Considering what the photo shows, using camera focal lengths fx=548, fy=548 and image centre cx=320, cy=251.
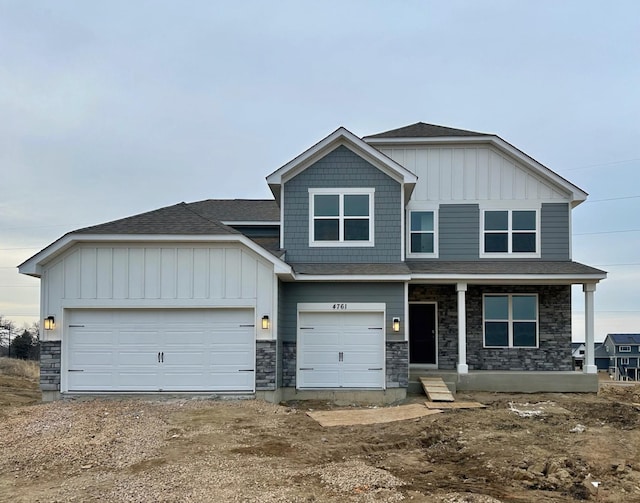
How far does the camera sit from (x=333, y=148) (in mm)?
13875

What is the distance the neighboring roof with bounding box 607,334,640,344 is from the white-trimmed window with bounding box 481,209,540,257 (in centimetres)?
6107

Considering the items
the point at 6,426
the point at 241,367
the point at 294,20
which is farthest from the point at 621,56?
the point at 6,426

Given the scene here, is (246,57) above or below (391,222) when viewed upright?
above

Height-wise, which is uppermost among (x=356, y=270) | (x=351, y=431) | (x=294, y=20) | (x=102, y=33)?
(x=294, y=20)

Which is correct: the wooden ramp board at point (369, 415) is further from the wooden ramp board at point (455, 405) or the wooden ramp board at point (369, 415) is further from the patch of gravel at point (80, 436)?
the patch of gravel at point (80, 436)

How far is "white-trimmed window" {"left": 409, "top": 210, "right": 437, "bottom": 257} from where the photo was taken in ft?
51.5

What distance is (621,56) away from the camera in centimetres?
1917

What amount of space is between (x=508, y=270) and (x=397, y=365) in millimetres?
3995

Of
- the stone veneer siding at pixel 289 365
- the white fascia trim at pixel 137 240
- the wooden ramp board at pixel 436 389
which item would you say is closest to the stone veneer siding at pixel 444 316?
the wooden ramp board at pixel 436 389

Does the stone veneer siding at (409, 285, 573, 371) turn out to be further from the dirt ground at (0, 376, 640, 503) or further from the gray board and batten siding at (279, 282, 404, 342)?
the dirt ground at (0, 376, 640, 503)

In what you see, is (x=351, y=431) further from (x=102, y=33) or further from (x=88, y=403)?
(x=102, y=33)

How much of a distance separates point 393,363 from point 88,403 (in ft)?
22.2

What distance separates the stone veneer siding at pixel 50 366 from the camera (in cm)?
1195

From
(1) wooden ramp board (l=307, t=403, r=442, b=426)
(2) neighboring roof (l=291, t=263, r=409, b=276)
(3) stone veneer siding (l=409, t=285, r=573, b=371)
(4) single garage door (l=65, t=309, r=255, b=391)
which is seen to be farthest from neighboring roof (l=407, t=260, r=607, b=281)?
(4) single garage door (l=65, t=309, r=255, b=391)
